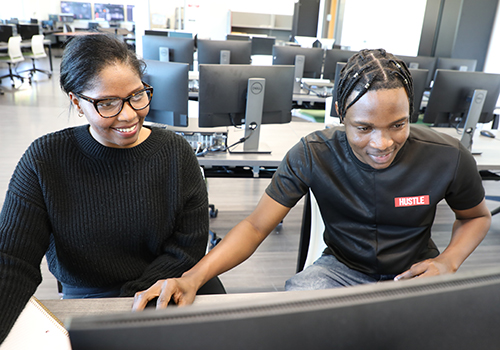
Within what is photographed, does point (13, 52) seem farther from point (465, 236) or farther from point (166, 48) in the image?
point (465, 236)

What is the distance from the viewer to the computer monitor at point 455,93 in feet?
7.55

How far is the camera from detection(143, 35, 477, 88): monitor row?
3855mm

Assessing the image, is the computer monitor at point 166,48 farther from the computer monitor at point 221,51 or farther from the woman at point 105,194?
the woman at point 105,194

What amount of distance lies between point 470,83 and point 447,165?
1534mm

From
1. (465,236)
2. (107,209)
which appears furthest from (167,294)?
(465,236)

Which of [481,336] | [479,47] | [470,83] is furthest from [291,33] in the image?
[481,336]

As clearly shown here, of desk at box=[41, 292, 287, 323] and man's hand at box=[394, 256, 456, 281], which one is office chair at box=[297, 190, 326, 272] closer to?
man's hand at box=[394, 256, 456, 281]

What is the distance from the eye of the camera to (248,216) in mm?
1211

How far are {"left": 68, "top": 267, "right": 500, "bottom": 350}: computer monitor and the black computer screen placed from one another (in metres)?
1.82

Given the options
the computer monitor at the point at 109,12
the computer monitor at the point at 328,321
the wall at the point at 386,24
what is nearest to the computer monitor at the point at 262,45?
the wall at the point at 386,24

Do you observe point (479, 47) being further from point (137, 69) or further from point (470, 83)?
point (137, 69)

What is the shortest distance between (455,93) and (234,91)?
140cm

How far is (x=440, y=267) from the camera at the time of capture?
1.05m

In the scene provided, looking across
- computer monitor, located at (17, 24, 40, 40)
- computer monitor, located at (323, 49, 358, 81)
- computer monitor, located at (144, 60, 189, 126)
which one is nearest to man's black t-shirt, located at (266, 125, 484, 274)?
computer monitor, located at (144, 60, 189, 126)
